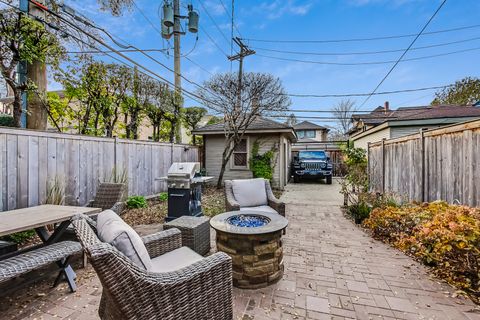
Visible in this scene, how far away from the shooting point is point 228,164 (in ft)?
36.2

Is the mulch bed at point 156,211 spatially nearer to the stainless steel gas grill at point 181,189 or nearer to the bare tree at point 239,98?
the stainless steel gas grill at point 181,189

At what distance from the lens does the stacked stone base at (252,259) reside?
8.46 feet

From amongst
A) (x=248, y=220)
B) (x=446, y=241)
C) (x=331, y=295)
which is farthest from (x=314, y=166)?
(x=331, y=295)

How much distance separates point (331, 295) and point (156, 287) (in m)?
1.95

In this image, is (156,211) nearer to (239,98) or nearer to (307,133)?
(239,98)

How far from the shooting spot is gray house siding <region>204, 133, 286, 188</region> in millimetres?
10516

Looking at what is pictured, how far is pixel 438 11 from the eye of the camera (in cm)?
597

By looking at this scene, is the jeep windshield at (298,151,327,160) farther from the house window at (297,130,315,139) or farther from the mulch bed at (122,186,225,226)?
the house window at (297,130,315,139)

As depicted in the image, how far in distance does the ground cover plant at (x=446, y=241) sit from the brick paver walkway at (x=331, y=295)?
6.9 inches

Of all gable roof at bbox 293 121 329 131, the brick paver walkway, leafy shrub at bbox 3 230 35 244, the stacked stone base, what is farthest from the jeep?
gable roof at bbox 293 121 329 131

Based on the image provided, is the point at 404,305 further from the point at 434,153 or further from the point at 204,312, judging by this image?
the point at 434,153

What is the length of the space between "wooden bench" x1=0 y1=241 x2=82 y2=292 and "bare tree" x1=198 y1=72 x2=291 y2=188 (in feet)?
24.7

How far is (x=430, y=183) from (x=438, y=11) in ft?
15.4

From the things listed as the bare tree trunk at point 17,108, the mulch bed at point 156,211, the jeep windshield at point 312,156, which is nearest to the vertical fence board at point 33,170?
the bare tree trunk at point 17,108
